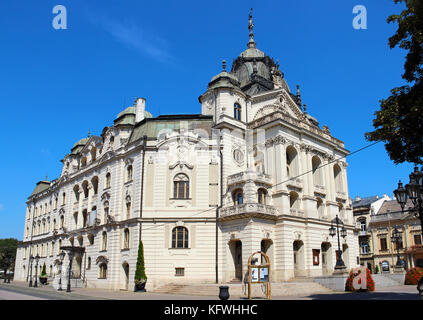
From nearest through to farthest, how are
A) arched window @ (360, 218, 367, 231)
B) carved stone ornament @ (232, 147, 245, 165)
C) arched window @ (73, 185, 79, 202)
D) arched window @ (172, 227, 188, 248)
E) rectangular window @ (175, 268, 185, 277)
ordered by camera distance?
rectangular window @ (175, 268, 185, 277) → arched window @ (172, 227, 188, 248) → carved stone ornament @ (232, 147, 245, 165) → arched window @ (73, 185, 79, 202) → arched window @ (360, 218, 367, 231)

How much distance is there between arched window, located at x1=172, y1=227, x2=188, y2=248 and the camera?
36.3 metres

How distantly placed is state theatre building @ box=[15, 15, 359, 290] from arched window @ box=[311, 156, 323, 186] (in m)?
0.12

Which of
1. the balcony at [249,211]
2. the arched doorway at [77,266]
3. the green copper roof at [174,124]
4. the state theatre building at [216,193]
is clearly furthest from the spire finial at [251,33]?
the arched doorway at [77,266]

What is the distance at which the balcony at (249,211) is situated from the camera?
33.8 metres

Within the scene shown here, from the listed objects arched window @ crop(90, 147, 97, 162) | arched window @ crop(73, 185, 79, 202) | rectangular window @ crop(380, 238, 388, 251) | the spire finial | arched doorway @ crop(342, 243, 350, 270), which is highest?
the spire finial

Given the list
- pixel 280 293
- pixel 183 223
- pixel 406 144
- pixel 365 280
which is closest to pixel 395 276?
pixel 365 280

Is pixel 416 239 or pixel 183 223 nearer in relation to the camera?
pixel 183 223

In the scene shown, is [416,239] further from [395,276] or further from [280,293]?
[280,293]

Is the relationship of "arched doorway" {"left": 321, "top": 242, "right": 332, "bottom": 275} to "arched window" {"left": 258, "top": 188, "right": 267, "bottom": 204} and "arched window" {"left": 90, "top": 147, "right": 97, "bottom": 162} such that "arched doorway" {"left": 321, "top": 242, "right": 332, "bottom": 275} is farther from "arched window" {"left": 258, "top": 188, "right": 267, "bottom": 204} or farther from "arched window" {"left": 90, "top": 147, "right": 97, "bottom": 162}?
"arched window" {"left": 90, "top": 147, "right": 97, "bottom": 162}

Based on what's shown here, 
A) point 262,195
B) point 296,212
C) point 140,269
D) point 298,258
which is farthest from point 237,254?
point 140,269

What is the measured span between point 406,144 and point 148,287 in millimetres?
26293

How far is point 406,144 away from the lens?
1619cm

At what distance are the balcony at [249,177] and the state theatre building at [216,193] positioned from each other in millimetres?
102

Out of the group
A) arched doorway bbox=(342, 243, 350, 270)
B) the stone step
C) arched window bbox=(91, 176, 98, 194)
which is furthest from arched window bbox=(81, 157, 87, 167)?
arched doorway bbox=(342, 243, 350, 270)
